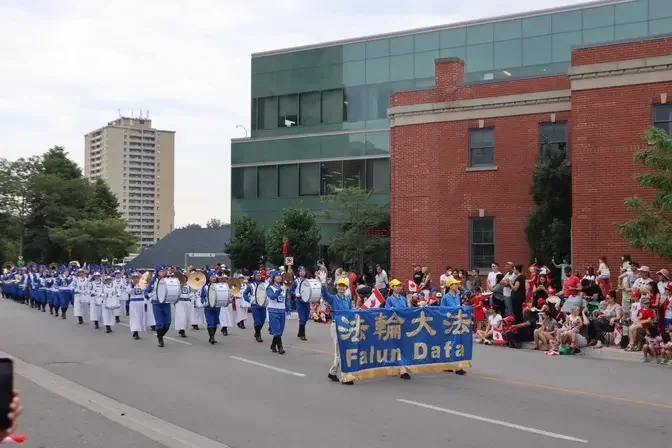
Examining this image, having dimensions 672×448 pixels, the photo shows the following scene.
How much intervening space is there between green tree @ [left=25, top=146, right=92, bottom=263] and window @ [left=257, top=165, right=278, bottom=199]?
1372 inches

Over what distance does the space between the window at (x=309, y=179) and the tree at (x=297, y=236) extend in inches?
187

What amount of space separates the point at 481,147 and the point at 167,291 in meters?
15.4

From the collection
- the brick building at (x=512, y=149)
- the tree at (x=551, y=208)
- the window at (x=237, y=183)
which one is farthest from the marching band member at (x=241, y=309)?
the window at (x=237, y=183)

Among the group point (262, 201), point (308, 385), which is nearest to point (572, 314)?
point (308, 385)

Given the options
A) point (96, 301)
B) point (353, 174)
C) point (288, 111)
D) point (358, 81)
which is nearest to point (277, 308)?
point (96, 301)

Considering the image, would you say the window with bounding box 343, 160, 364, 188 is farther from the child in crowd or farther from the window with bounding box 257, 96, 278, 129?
the child in crowd

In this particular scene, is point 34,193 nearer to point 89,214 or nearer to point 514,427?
point 89,214

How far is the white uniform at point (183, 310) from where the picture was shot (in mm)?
23344

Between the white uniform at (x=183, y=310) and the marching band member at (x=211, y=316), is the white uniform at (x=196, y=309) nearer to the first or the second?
the white uniform at (x=183, y=310)

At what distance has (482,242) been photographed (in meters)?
31.8

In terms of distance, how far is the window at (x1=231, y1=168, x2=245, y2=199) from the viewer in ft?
164

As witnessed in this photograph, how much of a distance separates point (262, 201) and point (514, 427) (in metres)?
39.3

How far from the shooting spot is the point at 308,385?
559 inches

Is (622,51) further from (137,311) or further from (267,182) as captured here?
(267,182)
